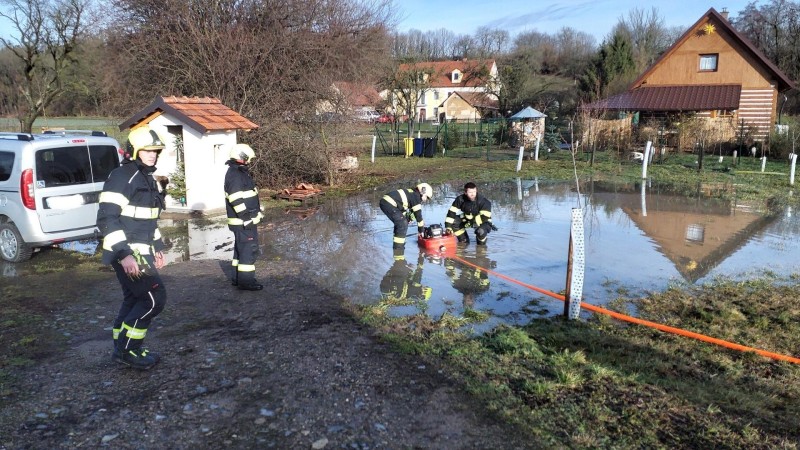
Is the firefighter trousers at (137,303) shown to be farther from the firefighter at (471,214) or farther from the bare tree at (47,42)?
the bare tree at (47,42)

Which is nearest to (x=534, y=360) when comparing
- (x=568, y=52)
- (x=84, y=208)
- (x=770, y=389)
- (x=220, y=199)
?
(x=770, y=389)

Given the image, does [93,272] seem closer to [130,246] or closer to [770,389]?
[130,246]

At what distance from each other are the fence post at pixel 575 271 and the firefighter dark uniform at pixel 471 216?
3950 millimetres

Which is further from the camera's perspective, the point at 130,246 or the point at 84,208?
the point at 84,208

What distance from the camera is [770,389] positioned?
15.6 ft

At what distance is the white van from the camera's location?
8.37 m

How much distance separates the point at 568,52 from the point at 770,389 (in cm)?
7142

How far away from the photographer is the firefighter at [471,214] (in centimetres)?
1031

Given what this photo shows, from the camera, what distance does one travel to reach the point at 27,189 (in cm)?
833

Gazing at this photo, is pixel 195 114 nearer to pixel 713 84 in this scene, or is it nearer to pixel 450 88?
pixel 713 84

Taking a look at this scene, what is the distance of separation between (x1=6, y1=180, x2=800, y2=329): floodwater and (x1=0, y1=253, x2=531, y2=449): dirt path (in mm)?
1596

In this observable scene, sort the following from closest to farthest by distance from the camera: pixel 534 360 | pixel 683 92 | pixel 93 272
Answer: pixel 534 360, pixel 93 272, pixel 683 92

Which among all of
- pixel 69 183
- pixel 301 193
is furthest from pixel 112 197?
pixel 301 193

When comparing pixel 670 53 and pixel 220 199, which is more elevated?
pixel 670 53
